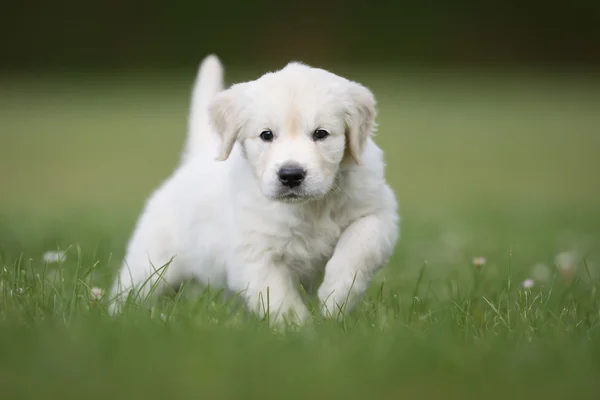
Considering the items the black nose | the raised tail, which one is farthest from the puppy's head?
the raised tail

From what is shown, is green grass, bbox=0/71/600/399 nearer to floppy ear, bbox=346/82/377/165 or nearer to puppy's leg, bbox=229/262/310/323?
puppy's leg, bbox=229/262/310/323

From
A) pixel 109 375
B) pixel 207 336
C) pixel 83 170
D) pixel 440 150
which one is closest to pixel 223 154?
pixel 207 336

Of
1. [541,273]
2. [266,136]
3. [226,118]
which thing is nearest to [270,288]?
[266,136]

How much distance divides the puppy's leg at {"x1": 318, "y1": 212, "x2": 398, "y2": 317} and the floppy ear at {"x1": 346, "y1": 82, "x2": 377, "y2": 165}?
0.26 metres

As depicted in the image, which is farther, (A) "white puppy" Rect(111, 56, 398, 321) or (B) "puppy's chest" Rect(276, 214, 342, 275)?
(B) "puppy's chest" Rect(276, 214, 342, 275)

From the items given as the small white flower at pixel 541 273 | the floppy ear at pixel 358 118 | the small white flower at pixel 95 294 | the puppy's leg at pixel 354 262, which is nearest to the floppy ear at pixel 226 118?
the floppy ear at pixel 358 118

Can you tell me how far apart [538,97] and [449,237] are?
1321 centimetres

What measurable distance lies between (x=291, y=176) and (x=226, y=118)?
19.8 inches

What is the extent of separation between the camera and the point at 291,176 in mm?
2850

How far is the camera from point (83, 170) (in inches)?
417

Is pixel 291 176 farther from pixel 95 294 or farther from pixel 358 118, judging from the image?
pixel 95 294

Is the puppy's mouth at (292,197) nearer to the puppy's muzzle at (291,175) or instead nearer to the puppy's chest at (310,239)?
the puppy's muzzle at (291,175)

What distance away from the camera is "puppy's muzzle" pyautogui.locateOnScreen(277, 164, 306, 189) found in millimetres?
2844

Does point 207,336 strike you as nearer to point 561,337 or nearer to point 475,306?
point 561,337
